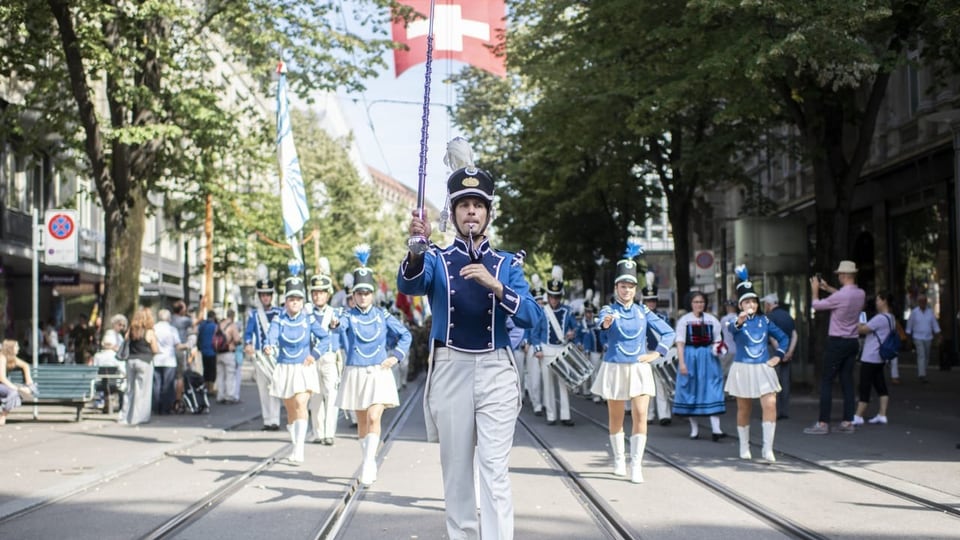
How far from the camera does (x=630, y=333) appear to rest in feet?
39.5

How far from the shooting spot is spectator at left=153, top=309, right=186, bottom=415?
2147cm

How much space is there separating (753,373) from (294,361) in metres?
4.81

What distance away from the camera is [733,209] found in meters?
56.0

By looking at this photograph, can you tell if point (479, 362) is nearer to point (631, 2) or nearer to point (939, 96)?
point (631, 2)

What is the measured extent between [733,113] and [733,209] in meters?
36.9

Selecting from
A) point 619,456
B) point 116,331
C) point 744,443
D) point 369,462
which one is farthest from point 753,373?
point 116,331

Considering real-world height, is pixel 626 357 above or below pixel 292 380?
above

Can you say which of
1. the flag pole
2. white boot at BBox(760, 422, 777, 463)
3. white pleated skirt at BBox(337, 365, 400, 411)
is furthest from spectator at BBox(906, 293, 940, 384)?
the flag pole

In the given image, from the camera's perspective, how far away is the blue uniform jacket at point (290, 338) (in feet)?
43.6

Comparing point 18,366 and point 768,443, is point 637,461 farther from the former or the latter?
point 18,366

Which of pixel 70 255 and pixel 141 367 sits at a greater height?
pixel 70 255

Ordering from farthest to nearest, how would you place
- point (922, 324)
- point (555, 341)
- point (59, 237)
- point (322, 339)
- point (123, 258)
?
point (922, 324), point (123, 258), point (555, 341), point (59, 237), point (322, 339)

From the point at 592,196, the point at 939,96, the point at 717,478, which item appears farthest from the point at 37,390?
the point at 939,96

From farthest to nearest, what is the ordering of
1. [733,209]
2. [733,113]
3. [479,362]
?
[733,209]
[733,113]
[479,362]
